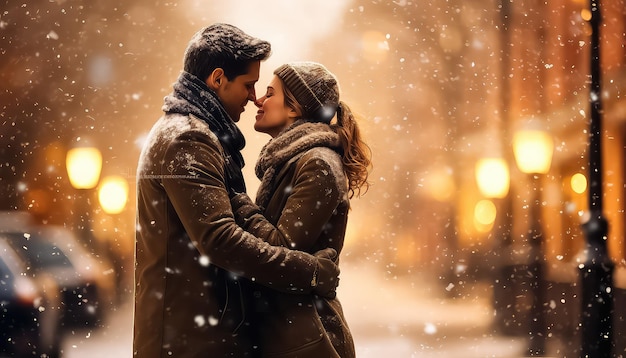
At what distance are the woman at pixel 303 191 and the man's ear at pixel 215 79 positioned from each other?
0.34m

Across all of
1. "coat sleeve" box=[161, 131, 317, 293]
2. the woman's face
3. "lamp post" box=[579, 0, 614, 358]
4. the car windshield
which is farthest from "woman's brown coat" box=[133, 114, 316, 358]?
the car windshield

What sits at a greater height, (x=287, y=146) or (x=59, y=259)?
(x=59, y=259)

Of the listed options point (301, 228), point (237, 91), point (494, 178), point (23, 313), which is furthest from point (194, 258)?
point (494, 178)

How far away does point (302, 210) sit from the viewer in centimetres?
315

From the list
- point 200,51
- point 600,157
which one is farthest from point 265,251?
point 600,157

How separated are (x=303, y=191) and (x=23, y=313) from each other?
15.4 ft

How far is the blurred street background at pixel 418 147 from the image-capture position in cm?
839

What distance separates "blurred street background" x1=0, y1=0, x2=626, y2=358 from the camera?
839cm

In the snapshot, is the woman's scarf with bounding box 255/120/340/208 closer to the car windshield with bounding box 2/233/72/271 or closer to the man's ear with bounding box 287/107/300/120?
the man's ear with bounding box 287/107/300/120

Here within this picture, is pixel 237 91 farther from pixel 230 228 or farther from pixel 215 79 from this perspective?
pixel 230 228

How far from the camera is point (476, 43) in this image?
2991cm

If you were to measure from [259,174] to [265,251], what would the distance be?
2.08 ft

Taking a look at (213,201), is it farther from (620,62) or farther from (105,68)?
(105,68)

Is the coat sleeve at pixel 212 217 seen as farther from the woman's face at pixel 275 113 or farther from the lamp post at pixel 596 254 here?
the lamp post at pixel 596 254
